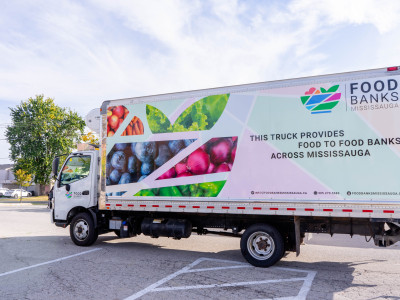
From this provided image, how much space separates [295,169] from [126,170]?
3990mm

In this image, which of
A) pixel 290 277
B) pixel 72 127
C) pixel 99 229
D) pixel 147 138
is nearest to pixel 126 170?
pixel 147 138

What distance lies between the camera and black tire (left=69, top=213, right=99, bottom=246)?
8.70 m

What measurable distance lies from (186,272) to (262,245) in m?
1.62

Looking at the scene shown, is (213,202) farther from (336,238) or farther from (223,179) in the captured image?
(336,238)

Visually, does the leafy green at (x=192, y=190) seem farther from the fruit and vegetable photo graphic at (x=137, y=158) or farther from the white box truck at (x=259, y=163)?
the fruit and vegetable photo graphic at (x=137, y=158)

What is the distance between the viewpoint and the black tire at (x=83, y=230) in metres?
8.70

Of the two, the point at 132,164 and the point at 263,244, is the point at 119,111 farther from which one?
the point at 263,244

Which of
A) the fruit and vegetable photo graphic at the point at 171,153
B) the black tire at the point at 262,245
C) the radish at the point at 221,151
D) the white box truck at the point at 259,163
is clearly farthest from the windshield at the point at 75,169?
the black tire at the point at 262,245

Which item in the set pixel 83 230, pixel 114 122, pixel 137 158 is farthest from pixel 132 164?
pixel 83 230

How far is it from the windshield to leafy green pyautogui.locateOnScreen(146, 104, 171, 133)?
7.58 feet

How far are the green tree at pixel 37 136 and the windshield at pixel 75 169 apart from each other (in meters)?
34.6

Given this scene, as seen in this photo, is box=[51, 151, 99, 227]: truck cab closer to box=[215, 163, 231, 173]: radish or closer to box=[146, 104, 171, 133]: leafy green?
box=[146, 104, 171, 133]: leafy green

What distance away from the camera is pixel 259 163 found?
6.75 m

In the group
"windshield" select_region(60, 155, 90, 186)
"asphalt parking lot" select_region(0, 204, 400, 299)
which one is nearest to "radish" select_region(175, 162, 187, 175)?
"asphalt parking lot" select_region(0, 204, 400, 299)
